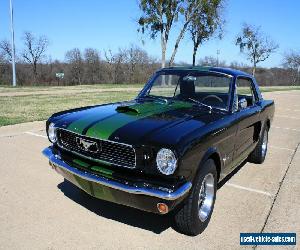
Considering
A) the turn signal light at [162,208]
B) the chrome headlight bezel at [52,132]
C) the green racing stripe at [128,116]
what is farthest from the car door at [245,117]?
the chrome headlight bezel at [52,132]

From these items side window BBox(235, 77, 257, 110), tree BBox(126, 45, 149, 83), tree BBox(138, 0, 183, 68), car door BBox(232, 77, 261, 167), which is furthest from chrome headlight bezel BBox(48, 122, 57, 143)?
tree BBox(126, 45, 149, 83)

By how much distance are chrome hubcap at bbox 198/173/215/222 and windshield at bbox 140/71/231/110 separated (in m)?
0.99

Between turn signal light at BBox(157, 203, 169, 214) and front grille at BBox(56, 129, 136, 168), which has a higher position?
front grille at BBox(56, 129, 136, 168)

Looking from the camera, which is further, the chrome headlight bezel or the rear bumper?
the chrome headlight bezel

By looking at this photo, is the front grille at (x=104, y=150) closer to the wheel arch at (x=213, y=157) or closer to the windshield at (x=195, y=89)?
the wheel arch at (x=213, y=157)

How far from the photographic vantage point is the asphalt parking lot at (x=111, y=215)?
317cm

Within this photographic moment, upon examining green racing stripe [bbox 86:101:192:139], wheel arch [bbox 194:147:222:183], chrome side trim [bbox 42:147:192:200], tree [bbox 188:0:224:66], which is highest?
tree [bbox 188:0:224:66]

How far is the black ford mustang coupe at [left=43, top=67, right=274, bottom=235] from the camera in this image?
2936 mm

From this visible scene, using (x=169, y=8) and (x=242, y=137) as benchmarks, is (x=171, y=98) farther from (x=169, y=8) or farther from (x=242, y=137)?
(x=169, y=8)

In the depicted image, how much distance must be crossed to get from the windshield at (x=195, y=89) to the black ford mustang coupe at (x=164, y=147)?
0.01m

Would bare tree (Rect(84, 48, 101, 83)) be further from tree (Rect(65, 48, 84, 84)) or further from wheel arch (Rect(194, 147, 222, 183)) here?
wheel arch (Rect(194, 147, 222, 183))

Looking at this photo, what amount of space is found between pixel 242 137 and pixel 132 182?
2.06m

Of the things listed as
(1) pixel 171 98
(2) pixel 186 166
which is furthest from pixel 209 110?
(2) pixel 186 166

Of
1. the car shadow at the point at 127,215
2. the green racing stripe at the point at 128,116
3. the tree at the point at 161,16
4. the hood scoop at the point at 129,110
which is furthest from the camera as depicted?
the tree at the point at 161,16
